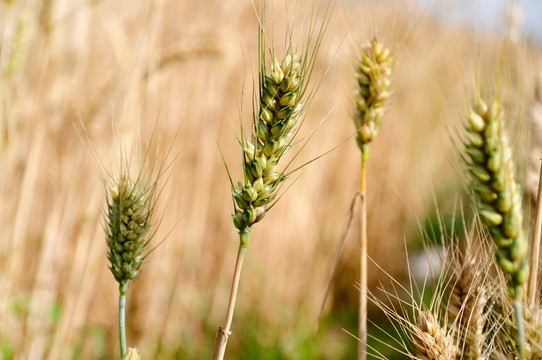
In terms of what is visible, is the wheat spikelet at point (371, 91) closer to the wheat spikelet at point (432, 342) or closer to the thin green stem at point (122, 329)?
the wheat spikelet at point (432, 342)

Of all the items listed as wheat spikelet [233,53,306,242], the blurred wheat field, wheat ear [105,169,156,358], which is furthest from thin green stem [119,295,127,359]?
the blurred wheat field

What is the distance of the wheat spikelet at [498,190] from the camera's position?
1.80ft

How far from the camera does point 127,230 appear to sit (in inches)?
25.2

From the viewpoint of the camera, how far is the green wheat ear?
2.02ft

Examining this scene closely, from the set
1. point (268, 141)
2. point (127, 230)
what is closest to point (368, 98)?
point (268, 141)

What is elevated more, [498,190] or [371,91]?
[371,91]

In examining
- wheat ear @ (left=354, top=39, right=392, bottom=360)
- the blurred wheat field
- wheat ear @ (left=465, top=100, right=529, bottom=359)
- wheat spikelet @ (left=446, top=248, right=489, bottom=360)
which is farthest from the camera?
the blurred wheat field

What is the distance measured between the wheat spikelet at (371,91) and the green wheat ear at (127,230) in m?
0.36

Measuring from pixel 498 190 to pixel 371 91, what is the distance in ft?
1.05

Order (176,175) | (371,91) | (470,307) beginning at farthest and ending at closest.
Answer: (176,175) < (371,91) < (470,307)

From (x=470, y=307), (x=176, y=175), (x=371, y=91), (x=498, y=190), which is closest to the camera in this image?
(x=498, y=190)

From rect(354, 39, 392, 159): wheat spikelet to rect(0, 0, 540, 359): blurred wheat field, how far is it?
10cm

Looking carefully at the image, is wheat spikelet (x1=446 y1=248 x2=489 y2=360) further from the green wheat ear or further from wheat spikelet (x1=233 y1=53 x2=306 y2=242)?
the green wheat ear

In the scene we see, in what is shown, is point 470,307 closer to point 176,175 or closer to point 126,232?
point 126,232
